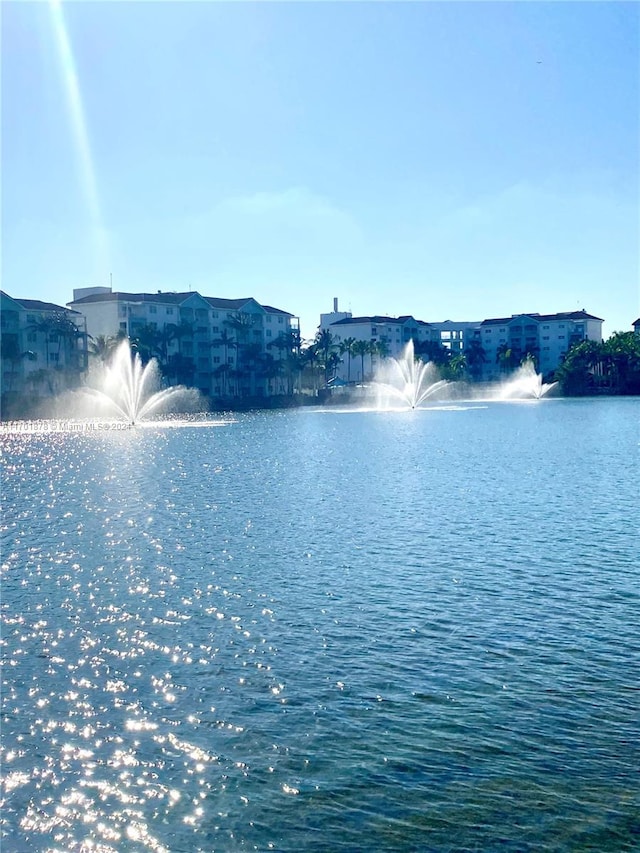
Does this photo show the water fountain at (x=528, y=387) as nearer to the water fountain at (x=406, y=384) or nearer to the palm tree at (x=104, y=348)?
the water fountain at (x=406, y=384)

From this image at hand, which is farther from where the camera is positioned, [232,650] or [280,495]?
[280,495]

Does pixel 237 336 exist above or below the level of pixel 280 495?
above

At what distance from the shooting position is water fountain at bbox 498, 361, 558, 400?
180 meters

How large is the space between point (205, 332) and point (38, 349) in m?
35.6

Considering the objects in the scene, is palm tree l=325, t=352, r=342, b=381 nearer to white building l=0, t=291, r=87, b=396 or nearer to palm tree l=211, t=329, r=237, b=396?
palm tree l=211, t=329, r=237, b=396

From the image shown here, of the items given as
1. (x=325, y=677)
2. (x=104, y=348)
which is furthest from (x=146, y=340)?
(x=325, y=677)

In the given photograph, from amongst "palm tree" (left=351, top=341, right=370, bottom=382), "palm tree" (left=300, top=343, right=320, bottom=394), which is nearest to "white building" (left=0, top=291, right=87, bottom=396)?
"palm tree" (left=300, top=343, right=320, bottom=394)

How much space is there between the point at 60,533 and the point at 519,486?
22.0 metres

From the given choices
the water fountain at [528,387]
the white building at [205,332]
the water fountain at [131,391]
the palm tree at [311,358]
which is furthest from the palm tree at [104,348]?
the water fountain at [528,387]

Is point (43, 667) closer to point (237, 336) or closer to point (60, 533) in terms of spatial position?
point (60, 533)

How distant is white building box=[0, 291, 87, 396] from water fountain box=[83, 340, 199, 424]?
5127mm

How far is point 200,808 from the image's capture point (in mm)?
12555

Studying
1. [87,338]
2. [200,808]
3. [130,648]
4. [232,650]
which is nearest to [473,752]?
[200,808]

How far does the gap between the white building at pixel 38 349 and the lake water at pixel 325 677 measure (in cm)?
8999
